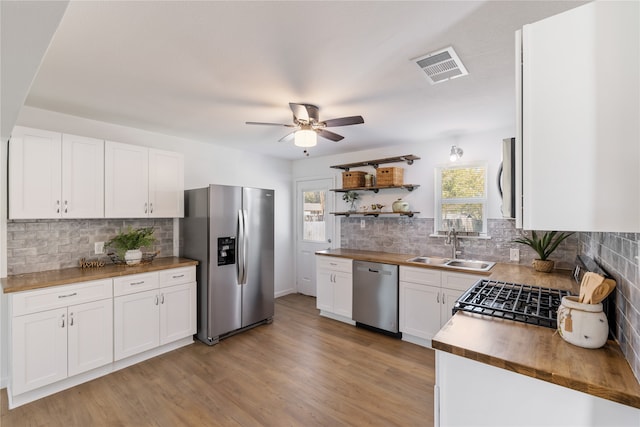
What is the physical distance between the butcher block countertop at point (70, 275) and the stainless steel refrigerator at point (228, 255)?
0.31m

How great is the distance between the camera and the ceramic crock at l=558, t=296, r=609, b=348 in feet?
3.93

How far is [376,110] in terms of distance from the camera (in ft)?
8.98

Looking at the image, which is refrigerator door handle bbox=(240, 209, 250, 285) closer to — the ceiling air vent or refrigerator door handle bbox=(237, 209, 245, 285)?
refrigerator door handle bbox=(237, 209, 245, 285)

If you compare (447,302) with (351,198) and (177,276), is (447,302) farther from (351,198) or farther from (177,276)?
(177,276)

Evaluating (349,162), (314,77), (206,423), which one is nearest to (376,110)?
(314,77)

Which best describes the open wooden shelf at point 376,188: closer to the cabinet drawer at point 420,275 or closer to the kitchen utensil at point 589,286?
the cabinet drawer at point 420,275

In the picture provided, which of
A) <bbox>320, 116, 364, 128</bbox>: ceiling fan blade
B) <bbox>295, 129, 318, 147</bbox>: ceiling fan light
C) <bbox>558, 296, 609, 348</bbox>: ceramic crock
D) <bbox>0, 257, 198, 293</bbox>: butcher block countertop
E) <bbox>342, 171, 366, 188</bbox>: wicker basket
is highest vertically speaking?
<bbox>320, 116, 364, 128</bbox>: ceiling fan blade

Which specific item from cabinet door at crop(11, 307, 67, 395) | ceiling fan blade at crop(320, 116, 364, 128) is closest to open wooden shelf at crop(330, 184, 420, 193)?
ceiling fan blade at crop(320, 116, 364, 128)

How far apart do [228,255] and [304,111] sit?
192cm

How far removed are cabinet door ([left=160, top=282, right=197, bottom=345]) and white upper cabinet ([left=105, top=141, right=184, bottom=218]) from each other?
870 mm

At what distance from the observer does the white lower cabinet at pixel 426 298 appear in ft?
9.90

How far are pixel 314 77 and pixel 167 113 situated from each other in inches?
65.4

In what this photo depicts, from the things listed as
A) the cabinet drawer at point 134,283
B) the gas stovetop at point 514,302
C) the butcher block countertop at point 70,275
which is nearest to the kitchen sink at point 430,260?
the gas stovetop at point 514,302

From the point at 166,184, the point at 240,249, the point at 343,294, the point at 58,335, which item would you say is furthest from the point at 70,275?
the point at 343,294
